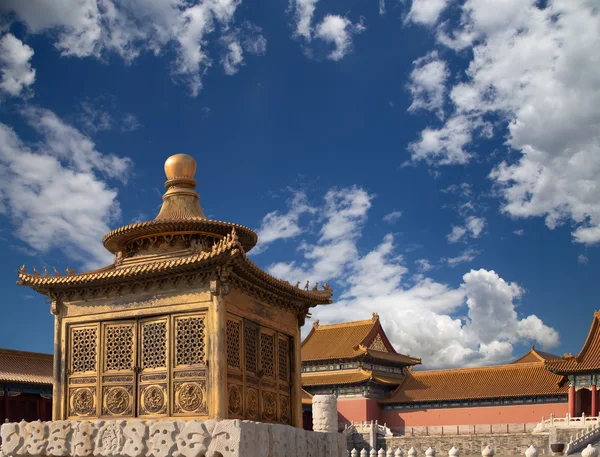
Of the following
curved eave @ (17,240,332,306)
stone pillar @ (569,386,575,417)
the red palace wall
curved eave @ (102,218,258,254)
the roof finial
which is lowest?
the red palace wall

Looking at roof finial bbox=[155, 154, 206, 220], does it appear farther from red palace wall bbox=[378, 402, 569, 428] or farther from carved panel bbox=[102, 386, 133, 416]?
red palace wall bbox=[378, 402, 569, 428]

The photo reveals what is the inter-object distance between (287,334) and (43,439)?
7.11 meters

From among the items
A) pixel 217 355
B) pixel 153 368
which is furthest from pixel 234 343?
pixel 153 368

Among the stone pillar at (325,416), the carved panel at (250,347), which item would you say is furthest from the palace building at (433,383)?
the carved panel at (250,347)

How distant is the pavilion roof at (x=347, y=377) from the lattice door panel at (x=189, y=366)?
102 ft

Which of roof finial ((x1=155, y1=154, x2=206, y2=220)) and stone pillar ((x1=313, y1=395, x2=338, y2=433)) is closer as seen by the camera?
roof finial ((x1=155, y1=154, x2=206, y2=220))

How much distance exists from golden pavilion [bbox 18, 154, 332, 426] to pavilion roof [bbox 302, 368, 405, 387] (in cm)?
2788

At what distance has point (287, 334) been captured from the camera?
Result: 20766mm

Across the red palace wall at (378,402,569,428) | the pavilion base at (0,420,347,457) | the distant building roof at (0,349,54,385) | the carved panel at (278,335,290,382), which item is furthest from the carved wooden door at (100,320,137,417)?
the red palace wall at (378,402,569,428)

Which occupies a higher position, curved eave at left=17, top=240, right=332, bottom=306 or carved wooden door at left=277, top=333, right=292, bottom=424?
curved eave at left=17, top=240, right=332, bottom=306

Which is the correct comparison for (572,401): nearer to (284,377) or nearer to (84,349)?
(284,377)

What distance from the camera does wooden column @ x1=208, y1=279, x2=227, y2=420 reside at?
16.4 meters

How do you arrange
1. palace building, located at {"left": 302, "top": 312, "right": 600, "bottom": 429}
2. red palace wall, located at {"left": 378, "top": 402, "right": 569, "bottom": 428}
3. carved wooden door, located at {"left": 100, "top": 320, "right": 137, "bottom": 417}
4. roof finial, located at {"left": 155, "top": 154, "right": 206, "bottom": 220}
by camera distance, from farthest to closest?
red palace wall, located at {"left": 378, "top": 402, "right": 569, "bottom": 428}, palace building, located at {"left": 302, "top": 312, "right": 600, "bottom": 429}, roof finial, located at {"left": 155, "top": 154, "right": 206, "bottom": 220}, carved wooden door, located at {"left": 100, "top": 320, "right": 137, "bottom": 417}

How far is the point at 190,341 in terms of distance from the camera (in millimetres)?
17297
